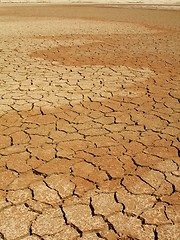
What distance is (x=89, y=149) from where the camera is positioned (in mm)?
2602

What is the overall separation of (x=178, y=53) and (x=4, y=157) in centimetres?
547

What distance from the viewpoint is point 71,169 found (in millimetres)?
2311

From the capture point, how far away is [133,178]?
2.20 metres

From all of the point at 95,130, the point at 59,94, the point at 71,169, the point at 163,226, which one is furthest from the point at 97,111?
the point at 163,226

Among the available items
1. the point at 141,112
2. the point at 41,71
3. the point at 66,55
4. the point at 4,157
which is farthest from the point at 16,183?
the point at 66,55

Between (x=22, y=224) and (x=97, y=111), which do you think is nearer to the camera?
(x=22, y=224)

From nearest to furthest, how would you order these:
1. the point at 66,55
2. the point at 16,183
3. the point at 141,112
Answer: the point at 16,183 → the point at 141,112 → the point at 66,55

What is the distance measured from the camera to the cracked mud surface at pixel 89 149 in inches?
70.3

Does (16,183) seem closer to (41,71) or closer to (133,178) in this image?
(133,178)

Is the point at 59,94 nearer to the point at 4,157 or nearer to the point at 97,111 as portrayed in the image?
the point at 97,111

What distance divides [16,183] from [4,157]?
42cm

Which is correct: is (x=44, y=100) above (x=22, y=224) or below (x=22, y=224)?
above

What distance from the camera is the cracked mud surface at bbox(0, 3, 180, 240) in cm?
179

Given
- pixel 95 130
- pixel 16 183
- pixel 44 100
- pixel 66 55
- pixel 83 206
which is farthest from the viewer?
pixel 66 55
